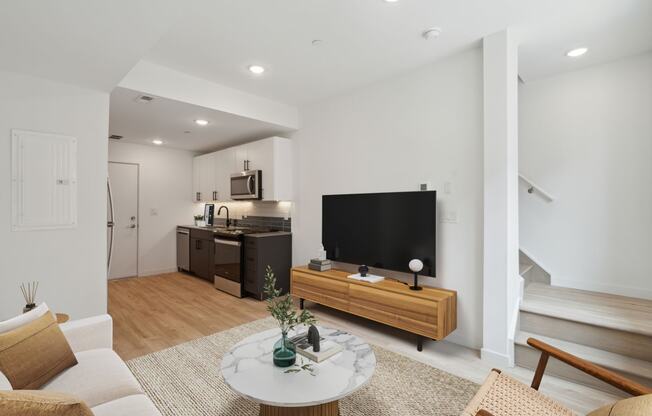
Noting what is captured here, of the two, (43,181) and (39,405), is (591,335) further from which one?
(43,181)

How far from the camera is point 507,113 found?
8.55ft

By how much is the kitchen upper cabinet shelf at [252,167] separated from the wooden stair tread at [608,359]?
3366mm

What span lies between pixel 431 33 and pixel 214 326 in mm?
3483

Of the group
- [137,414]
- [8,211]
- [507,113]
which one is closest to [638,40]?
[507,113]

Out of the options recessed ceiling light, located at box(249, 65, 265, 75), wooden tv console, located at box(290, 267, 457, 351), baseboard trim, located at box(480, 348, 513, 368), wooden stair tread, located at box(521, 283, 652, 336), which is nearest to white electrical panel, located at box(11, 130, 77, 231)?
recessed ceiling light, located at box(249, 65, 265, 75)

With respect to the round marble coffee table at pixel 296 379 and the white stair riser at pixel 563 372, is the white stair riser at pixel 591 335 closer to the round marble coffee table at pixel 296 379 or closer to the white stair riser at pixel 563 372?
the white stair riser at pixel 563 372

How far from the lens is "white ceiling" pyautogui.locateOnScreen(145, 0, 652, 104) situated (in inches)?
90.2

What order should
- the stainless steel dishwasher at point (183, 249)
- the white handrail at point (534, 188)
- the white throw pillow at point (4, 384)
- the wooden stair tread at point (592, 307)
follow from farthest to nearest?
1. the stainless steel dishwasher at point (183, 249)
2. the white handrail at point (534, 188)
3. the wooden stair tread at point (592, 307)
4. the white throw pillow at point (4, 384)

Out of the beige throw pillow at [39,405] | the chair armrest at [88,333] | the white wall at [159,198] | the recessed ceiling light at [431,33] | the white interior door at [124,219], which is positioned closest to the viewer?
the beige throw pillow at [39,405]

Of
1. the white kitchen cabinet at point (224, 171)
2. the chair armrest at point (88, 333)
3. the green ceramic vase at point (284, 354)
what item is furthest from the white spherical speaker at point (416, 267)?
the white kitchen cabinet at point (224, 171)

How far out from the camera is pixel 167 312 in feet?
12.8

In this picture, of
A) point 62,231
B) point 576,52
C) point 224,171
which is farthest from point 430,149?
point 224,171

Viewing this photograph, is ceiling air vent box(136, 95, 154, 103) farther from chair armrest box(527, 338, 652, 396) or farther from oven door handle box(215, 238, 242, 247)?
chair armrest box(527, 338, 652, 396)

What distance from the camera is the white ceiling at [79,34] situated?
66.2 inches
